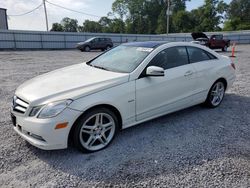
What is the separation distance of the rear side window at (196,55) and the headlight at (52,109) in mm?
2765

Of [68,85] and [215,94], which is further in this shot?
[215,94]

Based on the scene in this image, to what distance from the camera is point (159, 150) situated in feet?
→ 10.7

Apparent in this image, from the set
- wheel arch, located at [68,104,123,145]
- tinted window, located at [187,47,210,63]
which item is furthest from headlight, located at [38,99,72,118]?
tinted window, located at [187,47,210,63]

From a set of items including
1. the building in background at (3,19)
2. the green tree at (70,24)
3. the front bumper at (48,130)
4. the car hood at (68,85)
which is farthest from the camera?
the green tree at (70,24)

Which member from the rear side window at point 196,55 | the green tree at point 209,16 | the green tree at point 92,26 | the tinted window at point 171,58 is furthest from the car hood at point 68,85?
the green tree at point 92,26

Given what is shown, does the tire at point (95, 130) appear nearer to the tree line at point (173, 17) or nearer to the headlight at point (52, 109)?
the headlight at point (52, 109)

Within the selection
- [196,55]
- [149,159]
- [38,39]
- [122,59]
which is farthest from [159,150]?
[38,39]

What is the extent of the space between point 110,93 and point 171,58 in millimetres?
1568

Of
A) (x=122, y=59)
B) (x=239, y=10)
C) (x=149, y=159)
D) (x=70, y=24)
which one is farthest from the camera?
(x=70, y=24)

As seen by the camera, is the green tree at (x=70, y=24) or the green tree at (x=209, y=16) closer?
the green tree at (x=209, y=16)

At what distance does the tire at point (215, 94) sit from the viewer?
4.88 meters

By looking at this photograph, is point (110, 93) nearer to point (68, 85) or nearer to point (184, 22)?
point (68, 85)

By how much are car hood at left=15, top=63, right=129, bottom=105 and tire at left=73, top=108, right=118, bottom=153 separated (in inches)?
13.2

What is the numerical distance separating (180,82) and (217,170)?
1718 mm
